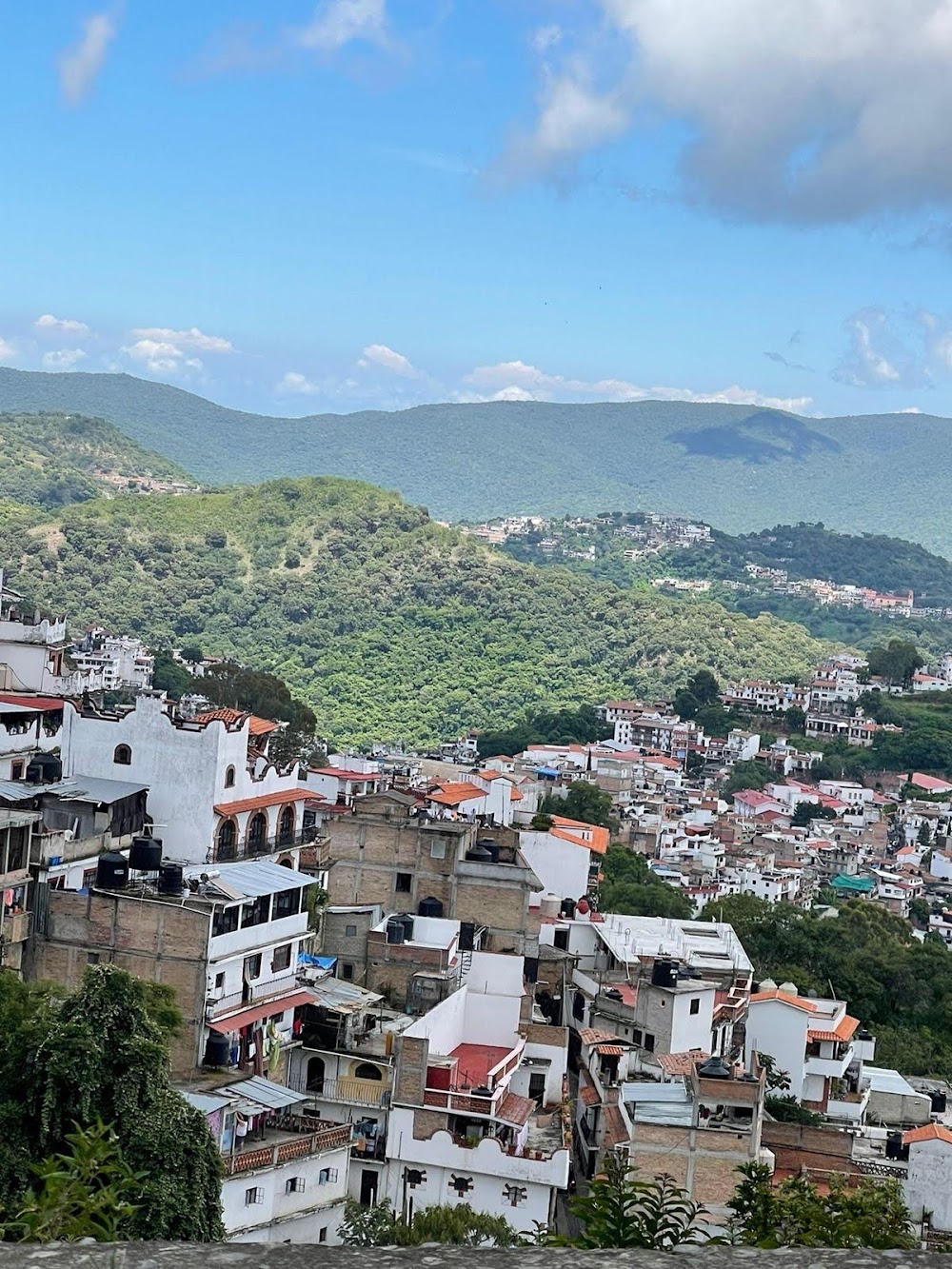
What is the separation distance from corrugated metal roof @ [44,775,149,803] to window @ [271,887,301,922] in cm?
199

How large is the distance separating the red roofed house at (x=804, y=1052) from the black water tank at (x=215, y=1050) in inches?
330

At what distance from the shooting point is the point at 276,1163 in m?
13.3

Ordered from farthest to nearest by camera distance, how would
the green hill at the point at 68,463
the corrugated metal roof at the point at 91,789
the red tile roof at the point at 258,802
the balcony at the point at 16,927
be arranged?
1. the green hill at the point at 68,463
2. the red tile roof at the point at 258,802
3. the corrugated metal roof at the point at 91,789
4. the balcony at the point at 16,927

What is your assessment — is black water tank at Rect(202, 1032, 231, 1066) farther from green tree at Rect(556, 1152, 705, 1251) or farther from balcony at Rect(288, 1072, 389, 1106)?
green tree at Rect(556, 1152, 705, 1251)

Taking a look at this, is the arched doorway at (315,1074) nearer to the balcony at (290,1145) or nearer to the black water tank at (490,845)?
the balcony at (290,1145)

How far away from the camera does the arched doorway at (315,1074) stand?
1612cm

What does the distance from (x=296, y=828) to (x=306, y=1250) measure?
665 inches

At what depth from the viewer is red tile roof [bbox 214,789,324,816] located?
710 inches

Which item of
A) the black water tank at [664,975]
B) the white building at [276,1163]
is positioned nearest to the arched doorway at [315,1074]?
the white building at [276,1163]

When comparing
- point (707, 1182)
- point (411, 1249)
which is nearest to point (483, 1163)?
point (707, 1182)

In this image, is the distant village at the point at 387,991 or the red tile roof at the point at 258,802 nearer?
the distant village at the point at 387,991

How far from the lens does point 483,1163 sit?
50.8 feet

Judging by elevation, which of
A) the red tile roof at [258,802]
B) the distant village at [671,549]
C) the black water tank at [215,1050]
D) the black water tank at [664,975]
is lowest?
the black water tank at [664,975]

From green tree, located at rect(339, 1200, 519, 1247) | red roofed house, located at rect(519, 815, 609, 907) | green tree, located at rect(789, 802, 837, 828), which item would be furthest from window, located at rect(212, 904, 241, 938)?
Result: green tree, located at rect(789, 802, 837, 828)
